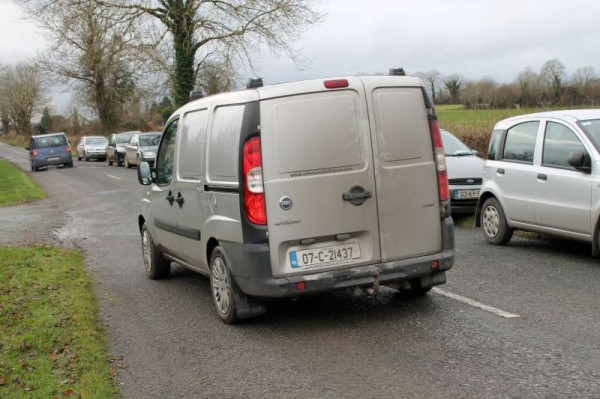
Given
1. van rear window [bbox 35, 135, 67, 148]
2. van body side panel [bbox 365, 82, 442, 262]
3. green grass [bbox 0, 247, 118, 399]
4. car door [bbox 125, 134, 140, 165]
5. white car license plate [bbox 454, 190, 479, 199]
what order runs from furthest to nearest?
van rear window [bbox 35, 135, 67, 148]
car door [bbox 125, 134, 140, 165]
white car license plate [bbox 454, 190, 479, 199]
van body side panel [bbox 365, 82, 442, 262]
green grass [bbox 0, 247, 118, 399]

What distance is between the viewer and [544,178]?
30.5ft

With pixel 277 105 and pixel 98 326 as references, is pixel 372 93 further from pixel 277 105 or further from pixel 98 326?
pixel 98 326

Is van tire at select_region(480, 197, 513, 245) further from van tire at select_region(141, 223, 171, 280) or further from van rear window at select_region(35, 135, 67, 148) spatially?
van rear window at select_region(35, 135, 67, 148)

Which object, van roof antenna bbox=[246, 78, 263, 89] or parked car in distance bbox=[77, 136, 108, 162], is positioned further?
parked car in distance bbox=[77, 136, 108, 162]

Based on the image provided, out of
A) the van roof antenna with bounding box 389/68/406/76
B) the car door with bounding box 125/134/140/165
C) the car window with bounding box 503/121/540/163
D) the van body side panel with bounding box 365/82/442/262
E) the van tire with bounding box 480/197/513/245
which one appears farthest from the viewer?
the car door with bounding box 125/134/140/165

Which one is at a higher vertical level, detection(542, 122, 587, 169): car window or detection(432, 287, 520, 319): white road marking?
detection(542, 122, 587, 169): car window

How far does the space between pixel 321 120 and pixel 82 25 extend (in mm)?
32832

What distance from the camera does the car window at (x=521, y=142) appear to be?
9758mm

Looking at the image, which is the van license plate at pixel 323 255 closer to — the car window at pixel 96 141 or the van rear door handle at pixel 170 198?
the van rear door handle at pixel 170 198

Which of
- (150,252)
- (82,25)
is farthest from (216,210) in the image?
(82,25)

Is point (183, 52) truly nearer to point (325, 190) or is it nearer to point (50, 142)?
point (50, 142)

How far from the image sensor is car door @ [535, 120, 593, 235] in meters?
8.60

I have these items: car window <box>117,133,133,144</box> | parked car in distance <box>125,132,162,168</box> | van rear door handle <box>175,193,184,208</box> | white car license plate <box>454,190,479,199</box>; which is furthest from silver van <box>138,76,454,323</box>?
car window <box>117,133,133,144</box>

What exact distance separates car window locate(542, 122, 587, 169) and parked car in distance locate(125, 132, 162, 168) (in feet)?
75.8
